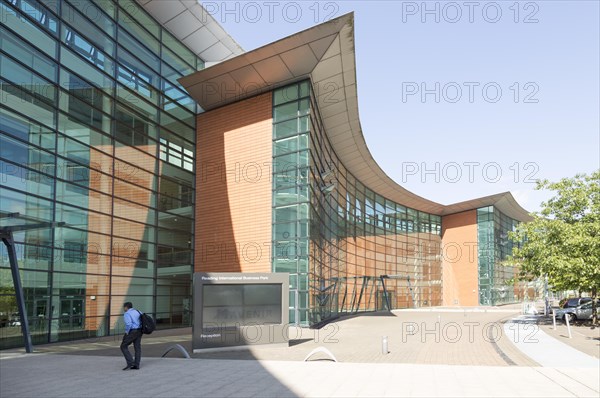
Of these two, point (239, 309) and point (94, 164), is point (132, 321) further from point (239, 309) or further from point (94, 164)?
A: point (94, 164)

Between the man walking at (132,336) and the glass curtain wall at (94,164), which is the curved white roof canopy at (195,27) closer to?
the glass curtain wall at (94,164)

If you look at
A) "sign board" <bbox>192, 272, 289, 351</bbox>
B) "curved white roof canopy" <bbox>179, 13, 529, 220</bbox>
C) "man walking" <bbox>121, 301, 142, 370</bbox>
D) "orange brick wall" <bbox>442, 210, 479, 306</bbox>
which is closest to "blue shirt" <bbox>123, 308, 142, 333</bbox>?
"man walking" <bbox>121, 301, 142, 370</bbox>

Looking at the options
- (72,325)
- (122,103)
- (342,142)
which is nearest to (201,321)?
(72,325)

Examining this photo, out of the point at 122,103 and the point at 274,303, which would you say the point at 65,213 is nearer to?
the point at 122,103

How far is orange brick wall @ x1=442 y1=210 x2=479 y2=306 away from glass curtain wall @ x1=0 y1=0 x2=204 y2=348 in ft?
139

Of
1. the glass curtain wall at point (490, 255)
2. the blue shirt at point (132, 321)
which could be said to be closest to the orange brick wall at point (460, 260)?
the glass curtain wall at point (490, 255)

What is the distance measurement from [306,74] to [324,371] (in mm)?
17265

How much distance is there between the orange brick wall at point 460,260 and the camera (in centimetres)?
6262

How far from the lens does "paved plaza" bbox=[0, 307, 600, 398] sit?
376 inches

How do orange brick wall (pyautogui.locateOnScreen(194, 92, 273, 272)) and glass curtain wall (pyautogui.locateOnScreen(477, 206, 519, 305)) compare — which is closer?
orange brick wall (pyautogui.locateOnScreen(194, 92, 273, 272))

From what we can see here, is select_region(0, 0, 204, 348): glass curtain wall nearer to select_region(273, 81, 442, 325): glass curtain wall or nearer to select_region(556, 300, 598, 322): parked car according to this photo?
select_region(273, 81, 442, 325): glass curtain wall

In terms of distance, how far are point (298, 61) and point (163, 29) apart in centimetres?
851

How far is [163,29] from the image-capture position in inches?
1125

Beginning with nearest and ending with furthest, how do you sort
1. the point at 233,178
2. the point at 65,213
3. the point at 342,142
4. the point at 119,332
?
the point at 65,213, the point at 119,332, the point at 233,178, the point at 342,142
